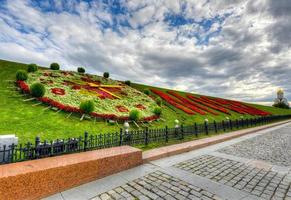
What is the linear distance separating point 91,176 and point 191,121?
55.9 feet

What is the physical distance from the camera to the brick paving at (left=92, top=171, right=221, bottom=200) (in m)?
4.12

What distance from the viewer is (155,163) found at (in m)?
6.66

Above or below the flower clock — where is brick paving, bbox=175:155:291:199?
below

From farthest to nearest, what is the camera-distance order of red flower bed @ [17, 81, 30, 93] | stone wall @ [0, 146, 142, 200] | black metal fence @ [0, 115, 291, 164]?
red flower bed @ [17, 81, 30, 93], black metal fence @ [0, 115, 291, 164], stone wall @ [0, 146, 142, 200]

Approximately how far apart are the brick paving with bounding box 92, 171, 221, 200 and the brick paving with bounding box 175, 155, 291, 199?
1045 millimetres

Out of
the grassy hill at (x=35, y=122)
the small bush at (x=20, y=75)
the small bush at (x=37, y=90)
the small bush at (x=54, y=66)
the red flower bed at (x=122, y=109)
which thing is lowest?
the grassy hill at (x=35, y=122)

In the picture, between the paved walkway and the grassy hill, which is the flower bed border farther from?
the paved walkway

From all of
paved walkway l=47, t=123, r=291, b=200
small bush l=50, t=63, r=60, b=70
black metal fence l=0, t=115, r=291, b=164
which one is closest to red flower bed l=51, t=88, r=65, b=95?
black metal fence l=0, t=115, r=291, b=164

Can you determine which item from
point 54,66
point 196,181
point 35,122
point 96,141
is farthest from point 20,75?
point 196,181

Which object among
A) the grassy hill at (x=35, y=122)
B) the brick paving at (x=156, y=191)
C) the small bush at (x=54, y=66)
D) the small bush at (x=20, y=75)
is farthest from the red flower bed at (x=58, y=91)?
the brick paving at (x=156, y=191)

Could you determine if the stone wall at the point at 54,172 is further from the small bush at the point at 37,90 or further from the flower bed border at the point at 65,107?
the small bush at the point at 37,90

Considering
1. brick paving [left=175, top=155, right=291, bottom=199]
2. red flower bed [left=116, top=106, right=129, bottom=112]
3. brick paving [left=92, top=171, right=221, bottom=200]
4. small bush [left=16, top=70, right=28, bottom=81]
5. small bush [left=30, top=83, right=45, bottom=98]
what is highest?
small bush [left=16, top=70, right=28, bottom=81]

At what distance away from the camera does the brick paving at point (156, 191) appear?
13.5 ft

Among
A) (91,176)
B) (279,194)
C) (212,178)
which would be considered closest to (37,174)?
(91,176)
